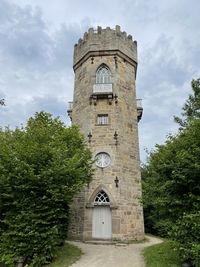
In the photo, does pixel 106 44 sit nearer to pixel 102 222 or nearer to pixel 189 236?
pixel 102 222

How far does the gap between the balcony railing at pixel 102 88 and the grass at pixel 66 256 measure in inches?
359

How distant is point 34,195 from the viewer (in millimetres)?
9547

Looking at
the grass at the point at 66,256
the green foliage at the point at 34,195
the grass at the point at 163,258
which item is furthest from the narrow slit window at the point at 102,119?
Result: the grass at the point at 163,258

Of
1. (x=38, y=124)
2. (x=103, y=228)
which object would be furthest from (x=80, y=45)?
(x=103, y=228)

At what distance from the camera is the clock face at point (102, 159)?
1491 centimetres

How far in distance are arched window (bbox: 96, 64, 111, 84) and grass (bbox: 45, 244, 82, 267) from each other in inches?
405

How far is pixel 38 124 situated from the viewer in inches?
474

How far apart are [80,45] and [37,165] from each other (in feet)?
38.6

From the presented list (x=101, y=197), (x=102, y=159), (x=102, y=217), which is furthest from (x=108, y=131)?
(x=102, y=217)

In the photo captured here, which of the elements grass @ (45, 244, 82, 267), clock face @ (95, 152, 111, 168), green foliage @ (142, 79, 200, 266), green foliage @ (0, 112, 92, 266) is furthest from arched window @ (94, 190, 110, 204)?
green foliage @ (142, 79, 200, 266)

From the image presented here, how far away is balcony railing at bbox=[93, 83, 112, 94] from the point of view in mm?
16141

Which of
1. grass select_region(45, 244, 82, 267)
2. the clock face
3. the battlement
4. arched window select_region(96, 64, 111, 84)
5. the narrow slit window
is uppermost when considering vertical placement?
the battlement

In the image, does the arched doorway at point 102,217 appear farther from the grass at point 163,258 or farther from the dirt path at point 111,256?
the grass at point 163,258

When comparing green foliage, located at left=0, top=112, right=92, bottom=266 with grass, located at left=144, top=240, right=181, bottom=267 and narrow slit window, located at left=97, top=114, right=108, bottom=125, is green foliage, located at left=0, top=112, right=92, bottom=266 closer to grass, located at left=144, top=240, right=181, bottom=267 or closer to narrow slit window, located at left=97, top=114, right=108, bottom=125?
grass, located at left=144, top=240, right=181, bottom=267
